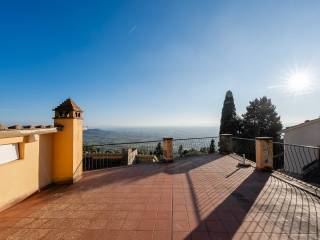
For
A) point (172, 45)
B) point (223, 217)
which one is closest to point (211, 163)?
point (223, 217)

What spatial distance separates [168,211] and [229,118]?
2443 centimetres

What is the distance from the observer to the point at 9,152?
13.9 feet

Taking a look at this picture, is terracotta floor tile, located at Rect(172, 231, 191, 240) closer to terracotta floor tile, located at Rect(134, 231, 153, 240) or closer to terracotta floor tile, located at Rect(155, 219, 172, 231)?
terracotta floor tile, located at Rect(155, 219, 172, 231)

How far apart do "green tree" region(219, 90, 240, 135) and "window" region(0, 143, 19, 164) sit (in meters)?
24.5

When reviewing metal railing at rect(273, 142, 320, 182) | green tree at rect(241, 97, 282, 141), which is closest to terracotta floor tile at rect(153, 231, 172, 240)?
metal railing at rect(273, 142, 320, 182)

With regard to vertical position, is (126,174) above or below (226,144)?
below

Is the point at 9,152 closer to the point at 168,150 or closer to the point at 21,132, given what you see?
the point at 21,132

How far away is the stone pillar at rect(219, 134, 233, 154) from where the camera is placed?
1053 cm

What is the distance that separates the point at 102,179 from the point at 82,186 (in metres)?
0.77

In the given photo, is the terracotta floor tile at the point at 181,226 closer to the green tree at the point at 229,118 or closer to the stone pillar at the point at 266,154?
the stone pillar at the point at 266,154

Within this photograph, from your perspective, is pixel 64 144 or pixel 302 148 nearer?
pixel 64 144

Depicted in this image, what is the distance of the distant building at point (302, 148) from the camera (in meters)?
12.4

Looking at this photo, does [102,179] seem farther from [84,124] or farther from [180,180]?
[180,180]

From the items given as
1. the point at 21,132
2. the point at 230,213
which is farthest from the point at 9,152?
the point at 230,213
